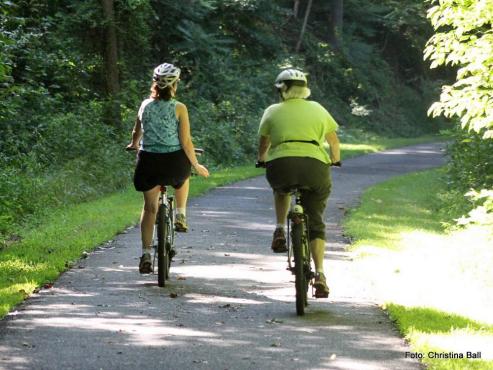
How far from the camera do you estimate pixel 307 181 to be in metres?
8.80

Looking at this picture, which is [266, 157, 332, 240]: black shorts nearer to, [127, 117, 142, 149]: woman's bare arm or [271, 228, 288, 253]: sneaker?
[271, 228, 288, 253]: sneaker

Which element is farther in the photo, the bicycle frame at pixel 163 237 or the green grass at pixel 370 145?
the green grass at pixel 370 145

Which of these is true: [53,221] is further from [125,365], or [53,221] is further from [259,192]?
[125,365]

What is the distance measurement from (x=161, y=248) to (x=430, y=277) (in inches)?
122

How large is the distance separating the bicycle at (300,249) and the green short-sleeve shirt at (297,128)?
0.32 m

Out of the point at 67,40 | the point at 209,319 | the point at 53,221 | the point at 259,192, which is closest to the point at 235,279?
the point at 209,319

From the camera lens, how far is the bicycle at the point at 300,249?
28.1 feet

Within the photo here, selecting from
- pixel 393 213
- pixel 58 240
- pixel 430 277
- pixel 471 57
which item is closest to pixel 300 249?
pixel 430 277

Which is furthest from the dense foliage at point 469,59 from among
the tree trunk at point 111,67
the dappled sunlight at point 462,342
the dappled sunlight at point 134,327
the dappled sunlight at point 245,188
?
the tree trunk at point 111,67

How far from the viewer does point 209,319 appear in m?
8.44

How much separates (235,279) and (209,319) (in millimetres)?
2224

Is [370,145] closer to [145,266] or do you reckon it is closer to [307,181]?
[145,266]

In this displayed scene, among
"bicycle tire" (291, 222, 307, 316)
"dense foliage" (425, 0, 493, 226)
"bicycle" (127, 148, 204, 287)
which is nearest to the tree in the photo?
"dense foliage" (425, 0, 493, 226)

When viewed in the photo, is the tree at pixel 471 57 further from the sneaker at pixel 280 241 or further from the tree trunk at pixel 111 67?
the tree trunk at pixel 111 67
